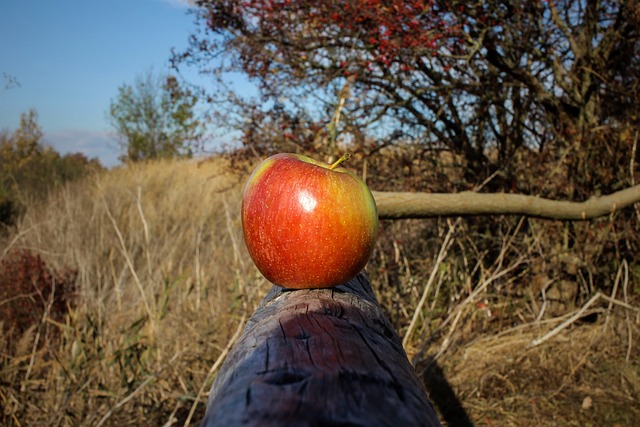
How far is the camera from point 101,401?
3.03m

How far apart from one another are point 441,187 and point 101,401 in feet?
9.58

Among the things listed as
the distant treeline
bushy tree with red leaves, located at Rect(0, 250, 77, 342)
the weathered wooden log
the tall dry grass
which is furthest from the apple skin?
the distant treeline

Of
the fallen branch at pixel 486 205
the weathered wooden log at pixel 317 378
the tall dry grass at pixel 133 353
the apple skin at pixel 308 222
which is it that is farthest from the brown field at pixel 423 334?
the weathered wooden log at pixel 317 378

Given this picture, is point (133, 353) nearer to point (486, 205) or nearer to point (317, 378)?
point (486, 205)

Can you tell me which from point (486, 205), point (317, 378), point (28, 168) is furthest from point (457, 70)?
point (28, 168)

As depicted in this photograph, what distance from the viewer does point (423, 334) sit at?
12.8 ft

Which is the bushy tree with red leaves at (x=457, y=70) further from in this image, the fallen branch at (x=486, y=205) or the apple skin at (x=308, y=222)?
the apple skin at (x=308, y=222)

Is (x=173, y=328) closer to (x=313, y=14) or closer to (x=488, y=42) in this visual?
(x=313, y=14)

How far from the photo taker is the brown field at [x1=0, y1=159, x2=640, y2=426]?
3.01 m

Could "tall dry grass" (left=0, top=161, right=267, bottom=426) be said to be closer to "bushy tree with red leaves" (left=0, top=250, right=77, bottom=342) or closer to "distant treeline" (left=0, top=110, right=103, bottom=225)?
"bushy tree with red leaves" (left=0, top=250, right=77, bottom=342)

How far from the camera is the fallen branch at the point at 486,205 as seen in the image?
8.90 feet

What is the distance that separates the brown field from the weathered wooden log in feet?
5.47

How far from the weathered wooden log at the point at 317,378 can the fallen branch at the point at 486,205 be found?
1.55 m

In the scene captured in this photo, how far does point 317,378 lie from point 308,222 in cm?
70
